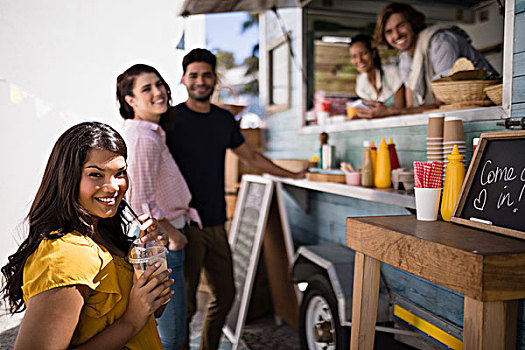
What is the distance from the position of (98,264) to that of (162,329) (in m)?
0.89

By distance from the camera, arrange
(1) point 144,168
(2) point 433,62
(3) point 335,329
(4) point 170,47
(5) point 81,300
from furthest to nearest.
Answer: (2) point 433,62 < (3) point 335,329 < (1) point 144,168 < (4) point 170,47 < (5) point 81,300

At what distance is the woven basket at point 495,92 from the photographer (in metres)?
1.69

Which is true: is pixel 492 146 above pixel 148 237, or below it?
above

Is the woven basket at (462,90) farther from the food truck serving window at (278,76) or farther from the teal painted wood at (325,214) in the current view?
the food truck serving window at (278,76)

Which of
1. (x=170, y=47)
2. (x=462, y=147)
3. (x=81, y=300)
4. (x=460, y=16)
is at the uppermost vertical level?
(x=460, y=16)

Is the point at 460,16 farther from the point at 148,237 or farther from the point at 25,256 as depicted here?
the point at 25,256

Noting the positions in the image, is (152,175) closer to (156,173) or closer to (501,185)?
(156,173)

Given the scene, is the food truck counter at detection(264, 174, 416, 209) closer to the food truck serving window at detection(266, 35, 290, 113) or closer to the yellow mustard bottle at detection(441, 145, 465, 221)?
the yellow mustard bottle at detection(441, 145, 465, 221)

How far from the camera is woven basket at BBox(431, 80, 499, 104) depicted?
1813 mm

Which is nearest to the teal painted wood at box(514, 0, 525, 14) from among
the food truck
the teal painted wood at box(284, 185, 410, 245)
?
the food truck

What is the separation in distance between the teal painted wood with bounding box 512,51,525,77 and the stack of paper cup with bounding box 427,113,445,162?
316mm

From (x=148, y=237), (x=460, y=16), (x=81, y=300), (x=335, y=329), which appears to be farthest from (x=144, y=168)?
(x=460, y=16)

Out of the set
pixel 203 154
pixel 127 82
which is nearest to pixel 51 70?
pixel 127 82

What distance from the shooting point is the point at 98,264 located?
1.16 m
